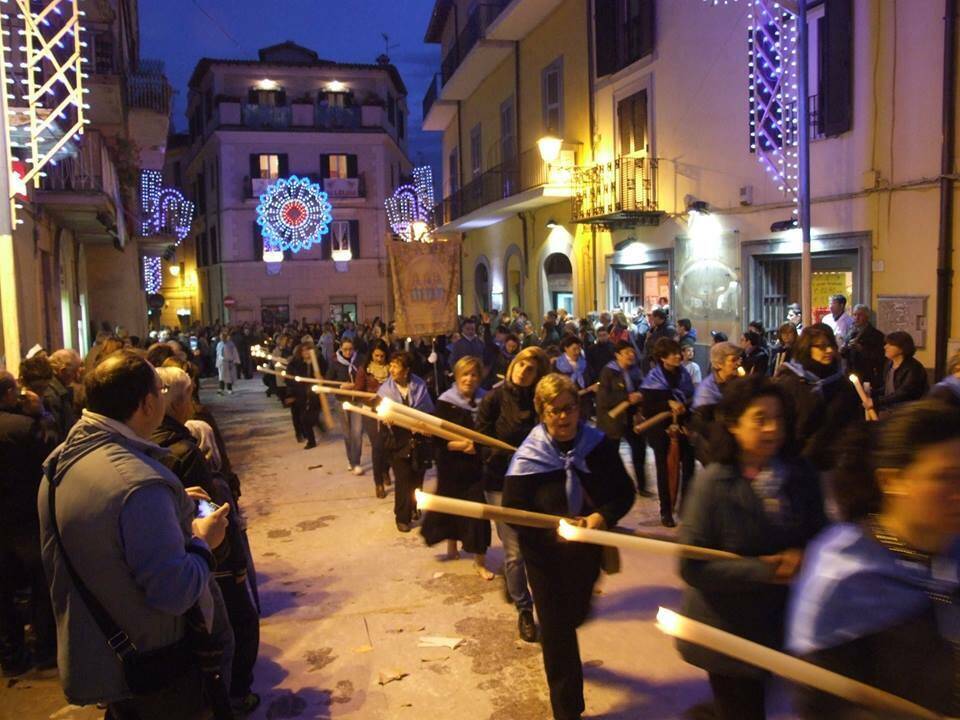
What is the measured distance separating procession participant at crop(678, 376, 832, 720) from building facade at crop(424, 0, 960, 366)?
823cm

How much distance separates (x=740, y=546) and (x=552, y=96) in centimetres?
1863

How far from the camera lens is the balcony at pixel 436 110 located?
2931 centimetres

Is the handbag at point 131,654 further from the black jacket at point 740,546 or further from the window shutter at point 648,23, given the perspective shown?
the window shutter at point 648,23

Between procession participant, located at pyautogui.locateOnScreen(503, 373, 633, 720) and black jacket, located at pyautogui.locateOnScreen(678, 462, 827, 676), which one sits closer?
black jacket, located at pyautogui.locateOnScreen(678, 462, 827, 676)

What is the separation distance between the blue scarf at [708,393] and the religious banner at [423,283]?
16.9 ft

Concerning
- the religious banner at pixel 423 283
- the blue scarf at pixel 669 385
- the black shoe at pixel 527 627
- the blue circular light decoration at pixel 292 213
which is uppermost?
the blue circular light decoration at pixel 292 213

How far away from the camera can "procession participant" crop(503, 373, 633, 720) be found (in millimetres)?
4211

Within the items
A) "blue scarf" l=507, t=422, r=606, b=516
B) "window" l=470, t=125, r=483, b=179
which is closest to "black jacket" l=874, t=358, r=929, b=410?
"blue scarf" l=507, t=422, r=606, b=516

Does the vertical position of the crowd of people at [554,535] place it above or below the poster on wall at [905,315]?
below

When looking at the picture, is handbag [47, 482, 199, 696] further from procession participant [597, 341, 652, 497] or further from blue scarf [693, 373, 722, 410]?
procession participant [597, 341, 652, 497]

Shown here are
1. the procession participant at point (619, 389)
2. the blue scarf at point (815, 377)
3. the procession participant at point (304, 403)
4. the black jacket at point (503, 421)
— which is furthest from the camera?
the procession participant at point (304, 403)

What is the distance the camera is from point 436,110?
99.8 ft

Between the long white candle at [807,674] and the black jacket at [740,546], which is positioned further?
the black jacket at [740,546]

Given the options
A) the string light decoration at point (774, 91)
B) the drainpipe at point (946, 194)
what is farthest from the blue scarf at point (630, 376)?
the string light decoration at point (774, 91)
